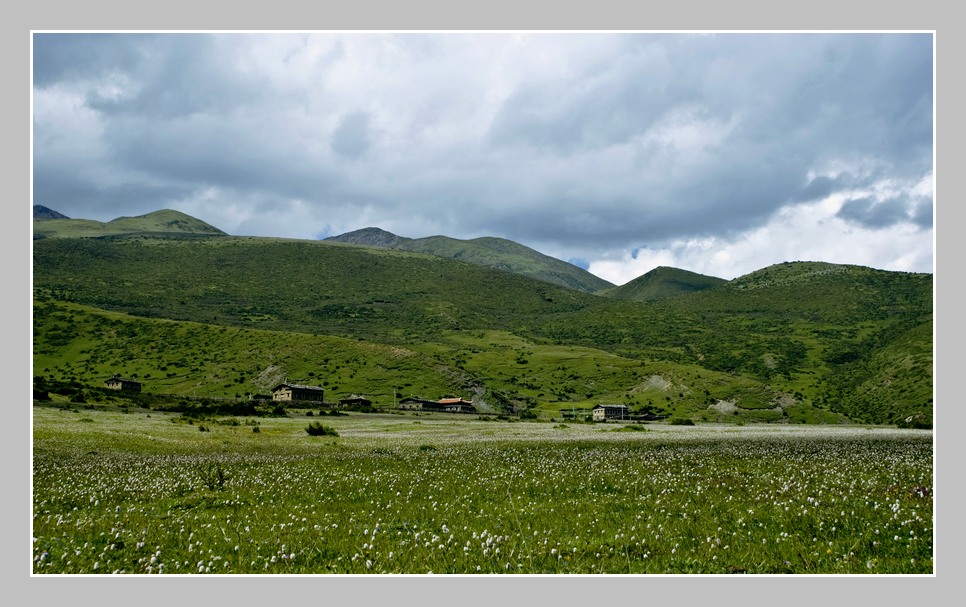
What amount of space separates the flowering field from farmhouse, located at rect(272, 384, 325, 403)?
324 feet

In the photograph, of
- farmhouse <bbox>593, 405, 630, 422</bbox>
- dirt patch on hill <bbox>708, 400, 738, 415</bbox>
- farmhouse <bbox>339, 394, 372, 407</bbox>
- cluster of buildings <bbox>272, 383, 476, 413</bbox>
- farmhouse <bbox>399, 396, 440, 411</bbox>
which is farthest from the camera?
dirt patch on hill <bbox>708, 400, 738, 415</bbox>

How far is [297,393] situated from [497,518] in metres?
113

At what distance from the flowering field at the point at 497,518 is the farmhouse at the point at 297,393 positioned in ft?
324

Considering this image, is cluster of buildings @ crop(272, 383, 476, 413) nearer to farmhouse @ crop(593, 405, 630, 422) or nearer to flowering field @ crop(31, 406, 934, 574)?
farmhouse @ crop(593, 405, 630, 422)

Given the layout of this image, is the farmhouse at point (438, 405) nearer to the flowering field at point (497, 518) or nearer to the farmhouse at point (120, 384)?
the farmhouse at point (120, 384)

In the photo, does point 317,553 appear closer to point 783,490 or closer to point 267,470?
point 783,490

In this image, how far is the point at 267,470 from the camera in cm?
2031

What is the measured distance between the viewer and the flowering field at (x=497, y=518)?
806 centimetres

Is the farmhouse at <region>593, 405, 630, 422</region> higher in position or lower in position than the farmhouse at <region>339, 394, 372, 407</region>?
lower

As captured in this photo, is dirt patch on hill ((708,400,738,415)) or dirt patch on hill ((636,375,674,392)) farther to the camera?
dirt patch on hill ((636,375,674,392))

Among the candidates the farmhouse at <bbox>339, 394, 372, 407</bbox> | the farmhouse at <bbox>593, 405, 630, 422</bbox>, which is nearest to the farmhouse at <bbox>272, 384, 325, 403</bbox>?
the farmhouse at <bbox>339, 394, 372, 407</bbox>

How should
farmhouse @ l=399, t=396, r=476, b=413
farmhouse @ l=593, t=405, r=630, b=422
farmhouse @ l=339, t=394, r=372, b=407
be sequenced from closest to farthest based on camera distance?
1. farmhouse @ l=339, t=394, r=372, b=407
2. farmhouse @ l=399, t=396, r=476, b=413
3. farmhouse @ l=593, t=405, r=630, b=422

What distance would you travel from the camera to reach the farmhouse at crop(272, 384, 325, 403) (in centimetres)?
11638

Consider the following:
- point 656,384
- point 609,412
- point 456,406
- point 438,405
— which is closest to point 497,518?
point 438,405
